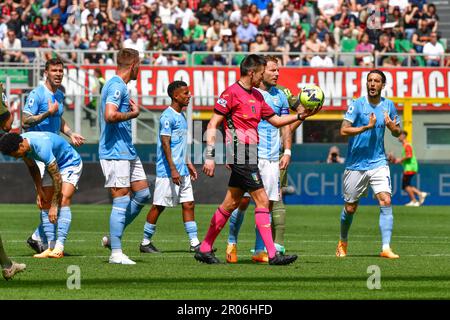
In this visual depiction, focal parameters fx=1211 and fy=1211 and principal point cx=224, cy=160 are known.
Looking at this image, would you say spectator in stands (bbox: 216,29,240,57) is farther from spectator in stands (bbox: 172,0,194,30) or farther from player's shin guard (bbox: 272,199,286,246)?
player's shin guard (bbox: 272,199,286,246)

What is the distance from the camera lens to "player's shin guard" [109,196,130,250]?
43.8 ft

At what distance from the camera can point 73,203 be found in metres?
29.5

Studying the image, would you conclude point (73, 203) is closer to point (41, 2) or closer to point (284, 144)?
point (41, 2)

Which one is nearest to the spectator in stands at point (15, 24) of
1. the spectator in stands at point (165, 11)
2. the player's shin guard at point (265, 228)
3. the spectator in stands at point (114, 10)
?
the spectator in stands at point (114, 10)

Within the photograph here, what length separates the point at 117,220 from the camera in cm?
1338

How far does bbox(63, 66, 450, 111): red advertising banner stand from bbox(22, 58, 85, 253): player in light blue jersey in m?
17.5

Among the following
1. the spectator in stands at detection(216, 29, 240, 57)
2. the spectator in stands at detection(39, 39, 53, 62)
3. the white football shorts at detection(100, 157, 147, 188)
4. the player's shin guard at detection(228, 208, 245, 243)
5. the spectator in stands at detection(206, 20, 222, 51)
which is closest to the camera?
the white football shorts at detection(100, 157, 147, 188)

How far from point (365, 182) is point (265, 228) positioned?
104 inches

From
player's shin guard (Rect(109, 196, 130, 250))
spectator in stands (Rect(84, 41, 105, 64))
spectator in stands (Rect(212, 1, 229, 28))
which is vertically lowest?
player's shin guard (Rect(109, 196, 130, 250))

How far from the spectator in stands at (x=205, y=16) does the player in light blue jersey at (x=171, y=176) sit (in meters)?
20.5

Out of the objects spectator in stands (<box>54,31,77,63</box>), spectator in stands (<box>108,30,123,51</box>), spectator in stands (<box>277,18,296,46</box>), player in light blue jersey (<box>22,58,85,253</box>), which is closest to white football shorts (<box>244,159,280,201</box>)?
player in light blue jersey (<box>22,58,85,253</box>)

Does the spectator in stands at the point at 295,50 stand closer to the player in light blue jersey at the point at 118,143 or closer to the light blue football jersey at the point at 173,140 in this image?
the light blue football jersey at the point at 173,140

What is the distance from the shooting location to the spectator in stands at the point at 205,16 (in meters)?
36.3
